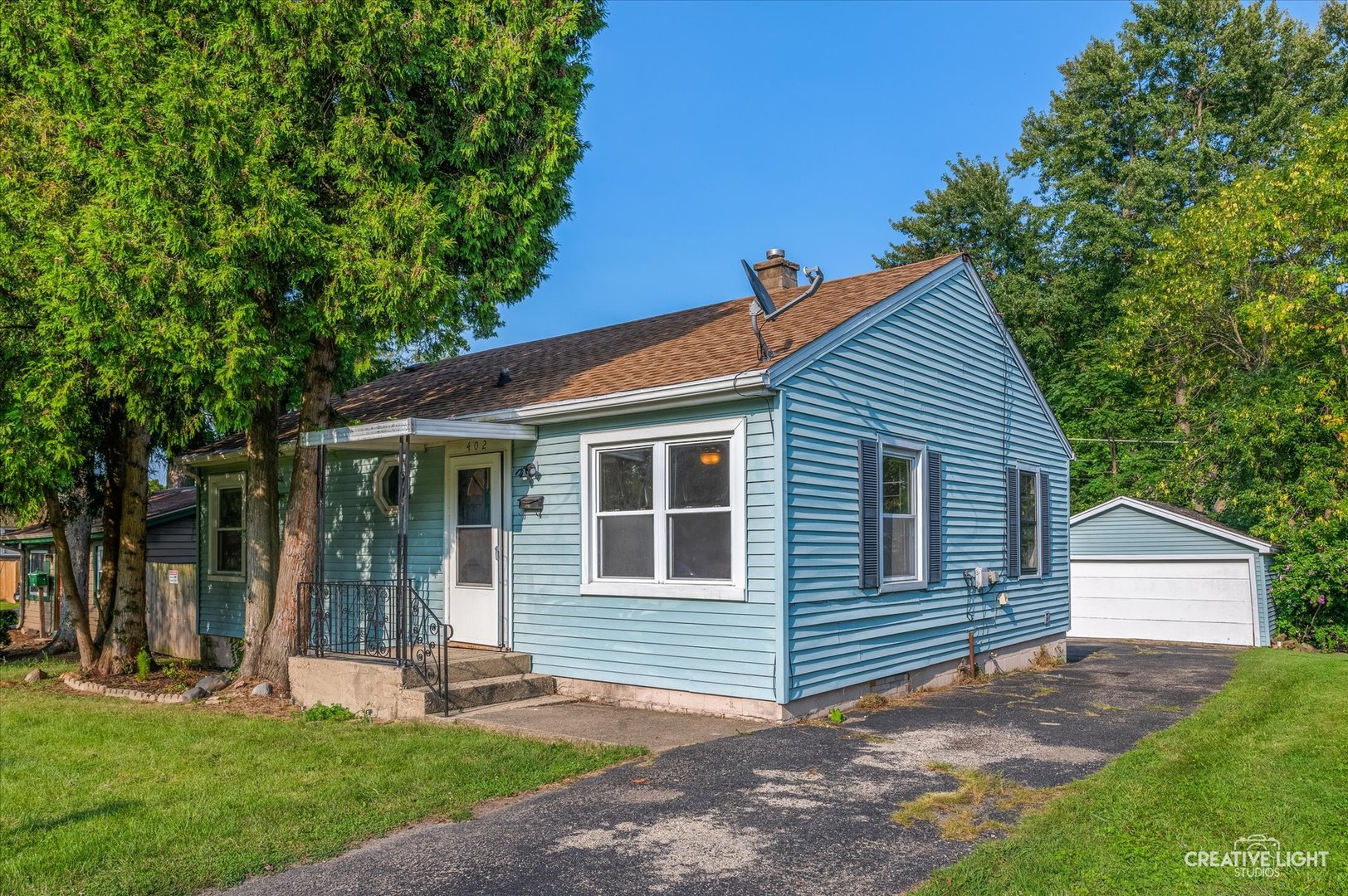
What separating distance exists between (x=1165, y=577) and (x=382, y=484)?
17306mm

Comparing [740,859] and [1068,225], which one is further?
[1068,225]

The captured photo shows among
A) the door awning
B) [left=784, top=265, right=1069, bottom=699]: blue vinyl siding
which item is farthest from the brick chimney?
the door awning

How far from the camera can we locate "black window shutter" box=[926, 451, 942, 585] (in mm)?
10930

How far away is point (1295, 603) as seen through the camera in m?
21.1

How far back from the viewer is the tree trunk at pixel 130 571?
13.0 m

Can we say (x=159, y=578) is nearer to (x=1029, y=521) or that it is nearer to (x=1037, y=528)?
(x=1029, y=521)

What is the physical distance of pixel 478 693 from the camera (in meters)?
9.30

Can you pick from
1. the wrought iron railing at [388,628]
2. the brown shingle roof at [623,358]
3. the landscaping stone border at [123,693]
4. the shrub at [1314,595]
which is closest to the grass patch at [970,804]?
the brown shingle roof at [623,358]

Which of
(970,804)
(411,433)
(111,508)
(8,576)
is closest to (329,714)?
(411,433)

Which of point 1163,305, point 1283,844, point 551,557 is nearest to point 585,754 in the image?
point 551,557

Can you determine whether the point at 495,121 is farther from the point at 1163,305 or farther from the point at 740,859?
the point at 1163,305

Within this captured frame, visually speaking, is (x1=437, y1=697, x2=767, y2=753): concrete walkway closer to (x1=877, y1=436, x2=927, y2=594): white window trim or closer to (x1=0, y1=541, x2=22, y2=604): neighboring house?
(x1=877, y1=436, x2=927, y2=594): white window trim

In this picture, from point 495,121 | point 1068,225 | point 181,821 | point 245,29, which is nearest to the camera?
point 181,821

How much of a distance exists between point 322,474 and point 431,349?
1.97 metres
